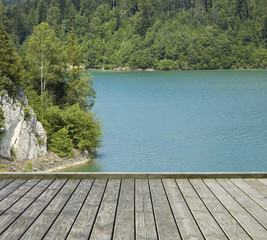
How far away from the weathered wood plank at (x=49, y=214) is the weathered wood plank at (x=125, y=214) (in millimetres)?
724

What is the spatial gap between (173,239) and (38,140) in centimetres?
3209

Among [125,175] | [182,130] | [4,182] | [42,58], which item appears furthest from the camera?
[182,130]

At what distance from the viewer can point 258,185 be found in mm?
5992

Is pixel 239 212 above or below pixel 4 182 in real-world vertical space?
below

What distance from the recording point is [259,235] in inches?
166

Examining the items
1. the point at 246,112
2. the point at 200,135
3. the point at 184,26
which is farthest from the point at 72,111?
the point at 184,26

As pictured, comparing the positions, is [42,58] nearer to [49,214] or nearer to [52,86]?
[52,86]

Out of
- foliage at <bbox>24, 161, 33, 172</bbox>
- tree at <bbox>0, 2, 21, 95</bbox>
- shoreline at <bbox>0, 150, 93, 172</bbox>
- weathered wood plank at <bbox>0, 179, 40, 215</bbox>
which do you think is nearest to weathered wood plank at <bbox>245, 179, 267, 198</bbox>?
weathered wood plank at <bbox>0, 179, 40, 215</bbox>

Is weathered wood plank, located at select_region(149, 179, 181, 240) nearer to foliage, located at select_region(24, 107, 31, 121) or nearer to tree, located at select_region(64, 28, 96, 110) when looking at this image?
foliage, located at select_region(24, 107, 31, 121)

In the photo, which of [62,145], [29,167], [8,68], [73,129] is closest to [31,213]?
[29,167]

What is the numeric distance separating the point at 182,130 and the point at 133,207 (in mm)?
46704

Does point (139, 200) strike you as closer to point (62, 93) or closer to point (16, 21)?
point (62, 93)

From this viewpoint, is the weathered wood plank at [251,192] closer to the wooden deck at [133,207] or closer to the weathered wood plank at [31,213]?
the wooden deck at [133,207]

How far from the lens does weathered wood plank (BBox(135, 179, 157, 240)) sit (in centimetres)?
425
